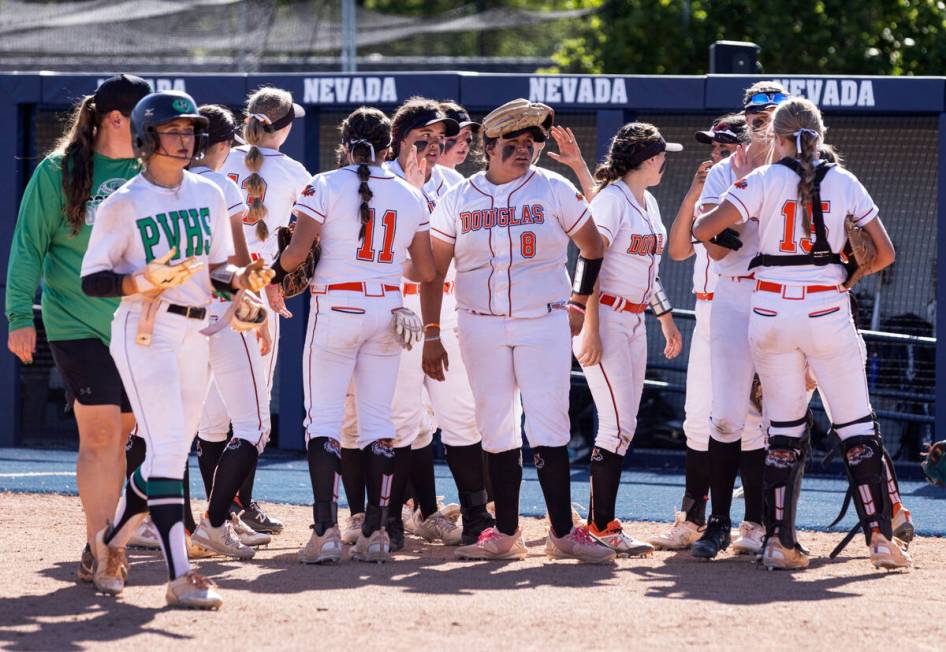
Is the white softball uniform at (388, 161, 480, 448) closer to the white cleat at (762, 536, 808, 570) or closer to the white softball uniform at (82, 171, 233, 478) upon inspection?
the white cleat at (762, 536, 808, 570)

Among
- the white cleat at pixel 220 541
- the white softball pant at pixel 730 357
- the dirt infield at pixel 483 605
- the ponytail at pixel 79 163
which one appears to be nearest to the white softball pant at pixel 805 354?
the white softball pant at pixel 730 357

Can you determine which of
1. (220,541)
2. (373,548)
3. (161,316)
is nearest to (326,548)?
(373,548)

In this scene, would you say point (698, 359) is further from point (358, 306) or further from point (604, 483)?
point (358, 306)

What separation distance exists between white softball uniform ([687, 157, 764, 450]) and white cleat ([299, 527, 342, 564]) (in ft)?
5.51

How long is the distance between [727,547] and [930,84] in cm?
405

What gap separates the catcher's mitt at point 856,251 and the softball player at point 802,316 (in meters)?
0.02

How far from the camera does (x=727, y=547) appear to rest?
6.12 metres

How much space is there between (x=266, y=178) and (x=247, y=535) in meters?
1.57

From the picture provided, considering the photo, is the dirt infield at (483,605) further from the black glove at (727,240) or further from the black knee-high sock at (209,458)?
the black glove at (727,240)

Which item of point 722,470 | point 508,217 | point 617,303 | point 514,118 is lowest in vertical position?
point 722,470

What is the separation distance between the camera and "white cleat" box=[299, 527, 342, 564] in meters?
5.53

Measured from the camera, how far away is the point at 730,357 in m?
5.85

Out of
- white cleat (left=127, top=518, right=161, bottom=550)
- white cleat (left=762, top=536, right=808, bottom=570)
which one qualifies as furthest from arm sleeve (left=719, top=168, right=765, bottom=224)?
white cleat (left=127, top=518, right=161, bottom=550)

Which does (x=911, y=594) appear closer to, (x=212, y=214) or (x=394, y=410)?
(x=394, y=410)
